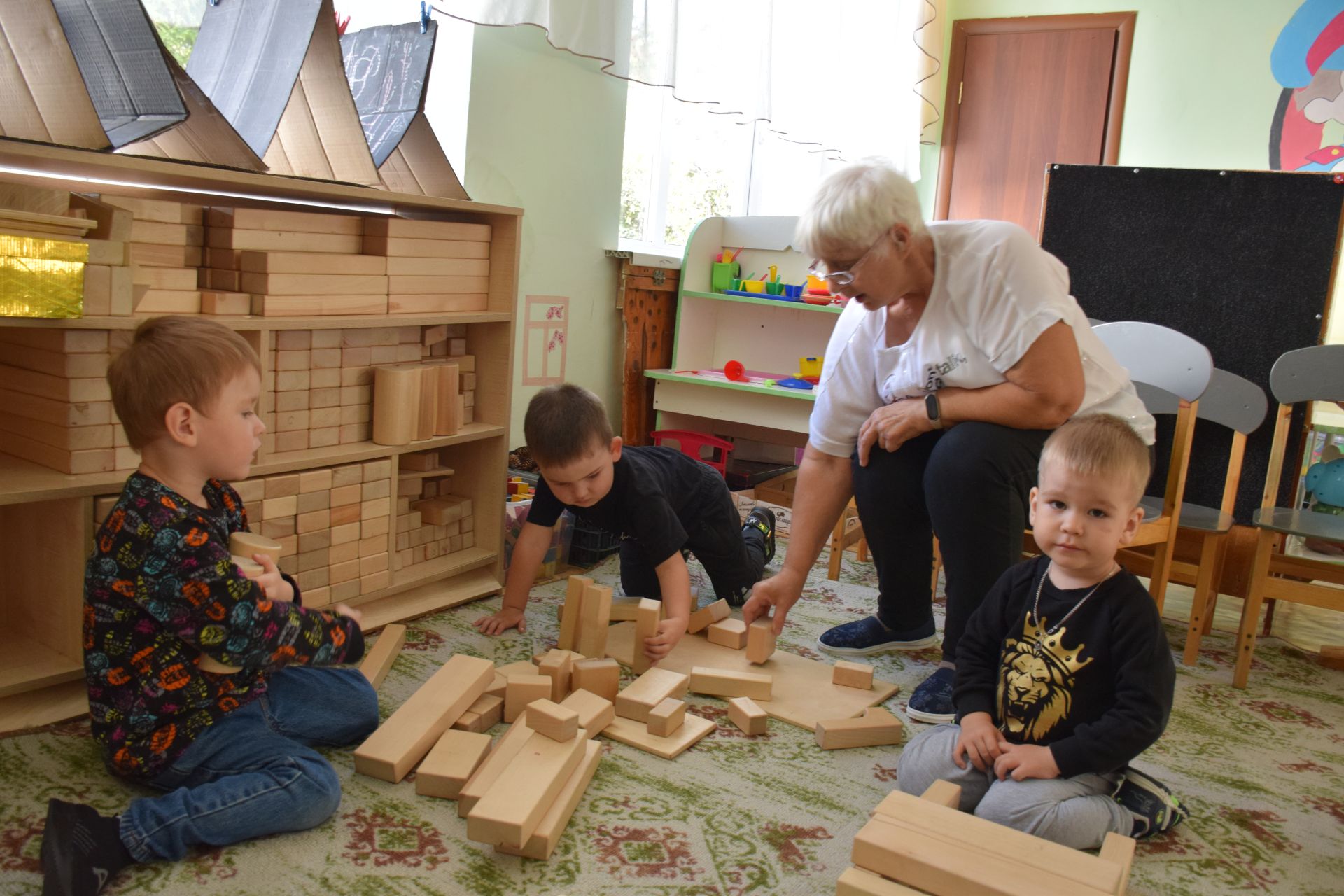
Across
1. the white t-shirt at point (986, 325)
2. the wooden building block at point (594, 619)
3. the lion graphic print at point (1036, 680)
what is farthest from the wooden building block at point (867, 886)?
the white t-shirt at point (986, 325)

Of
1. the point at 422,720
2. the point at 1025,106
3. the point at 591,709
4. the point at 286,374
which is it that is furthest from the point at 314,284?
the point at 1025,106

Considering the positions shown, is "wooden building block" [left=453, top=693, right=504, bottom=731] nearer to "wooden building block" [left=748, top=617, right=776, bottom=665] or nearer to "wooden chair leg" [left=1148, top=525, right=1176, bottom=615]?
"wooden building block" [left=748, top=617, right=776, bottom=665]

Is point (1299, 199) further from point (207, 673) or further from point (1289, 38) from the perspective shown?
point (207, 673)

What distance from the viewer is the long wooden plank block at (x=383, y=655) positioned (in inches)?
84.6

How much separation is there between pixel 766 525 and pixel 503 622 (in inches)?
40.0

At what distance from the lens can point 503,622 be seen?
99.2 inches

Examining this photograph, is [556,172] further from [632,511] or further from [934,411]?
[934,411]

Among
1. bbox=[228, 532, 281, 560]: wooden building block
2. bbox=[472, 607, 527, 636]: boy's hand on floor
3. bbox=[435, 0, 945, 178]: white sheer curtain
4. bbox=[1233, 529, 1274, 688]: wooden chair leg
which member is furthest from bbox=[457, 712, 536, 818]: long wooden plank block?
bbox=[435, 0, 945, 178]: white sheer curtain

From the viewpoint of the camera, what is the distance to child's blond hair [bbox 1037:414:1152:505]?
1590 mm

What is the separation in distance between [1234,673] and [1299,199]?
58.3 inches

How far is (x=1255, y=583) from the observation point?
261cm

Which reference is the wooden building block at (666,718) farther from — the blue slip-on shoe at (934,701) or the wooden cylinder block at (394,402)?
the wooden cylinder block at (394,402)

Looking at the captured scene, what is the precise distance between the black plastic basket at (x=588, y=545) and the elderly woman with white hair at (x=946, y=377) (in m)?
0.81

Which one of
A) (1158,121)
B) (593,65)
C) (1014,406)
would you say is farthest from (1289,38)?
(1014,406)
